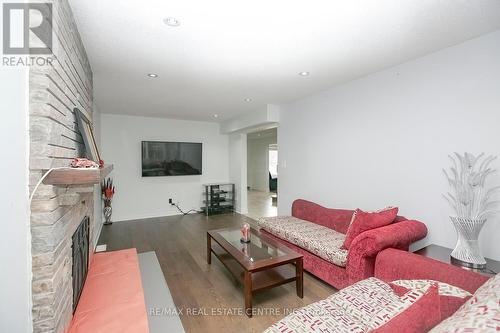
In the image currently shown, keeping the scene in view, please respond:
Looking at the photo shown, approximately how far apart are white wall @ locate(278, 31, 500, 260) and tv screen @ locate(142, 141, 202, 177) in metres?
3.15

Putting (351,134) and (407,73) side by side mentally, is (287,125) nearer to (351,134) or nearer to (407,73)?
(351,134)

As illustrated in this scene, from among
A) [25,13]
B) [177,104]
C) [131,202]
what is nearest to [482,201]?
[25,13]

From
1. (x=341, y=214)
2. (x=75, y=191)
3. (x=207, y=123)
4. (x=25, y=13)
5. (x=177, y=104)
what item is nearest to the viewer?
(x=25, y=13)

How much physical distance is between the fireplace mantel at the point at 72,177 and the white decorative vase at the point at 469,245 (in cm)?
259

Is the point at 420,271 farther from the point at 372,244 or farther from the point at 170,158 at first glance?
the point at 170,158

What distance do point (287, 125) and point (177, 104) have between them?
6.65ft

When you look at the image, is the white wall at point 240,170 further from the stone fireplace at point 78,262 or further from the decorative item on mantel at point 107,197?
the stone fireplace at point 78,262

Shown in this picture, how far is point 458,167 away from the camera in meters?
2.08

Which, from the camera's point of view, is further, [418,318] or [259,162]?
[259,162]

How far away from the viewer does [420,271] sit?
164cm

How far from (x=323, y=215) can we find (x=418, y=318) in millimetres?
2416

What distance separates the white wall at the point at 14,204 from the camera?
3.33 feet

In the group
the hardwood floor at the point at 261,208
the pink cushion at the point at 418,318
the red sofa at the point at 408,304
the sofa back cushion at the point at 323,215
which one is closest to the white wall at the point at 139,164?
the hardwood floor at the point at 261,208

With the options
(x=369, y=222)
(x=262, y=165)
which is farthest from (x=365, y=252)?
(x=262, y=165)
